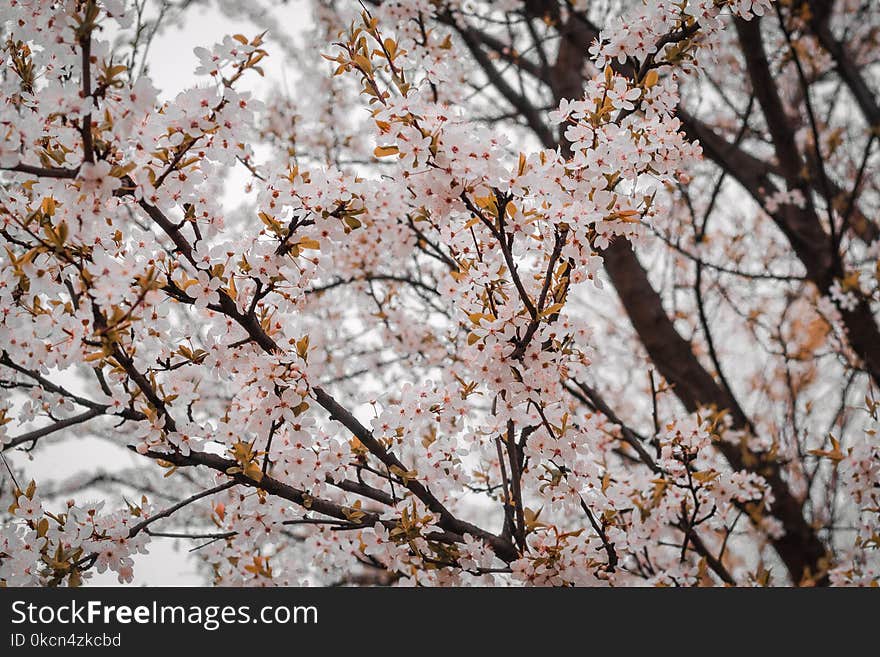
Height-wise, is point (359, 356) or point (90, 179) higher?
point (359, 356)

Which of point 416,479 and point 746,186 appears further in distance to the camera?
point 746,186

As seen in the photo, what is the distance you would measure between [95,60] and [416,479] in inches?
51.8

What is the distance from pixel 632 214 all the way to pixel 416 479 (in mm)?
952

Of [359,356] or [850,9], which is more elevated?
[850,9]

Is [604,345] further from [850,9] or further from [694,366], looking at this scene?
[850,9]
